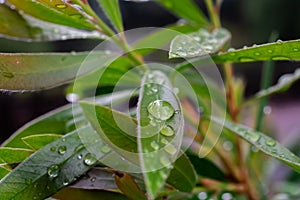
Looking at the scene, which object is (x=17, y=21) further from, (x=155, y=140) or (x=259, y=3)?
(x=259, y=3)

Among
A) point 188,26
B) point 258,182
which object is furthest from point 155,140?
point 258,182

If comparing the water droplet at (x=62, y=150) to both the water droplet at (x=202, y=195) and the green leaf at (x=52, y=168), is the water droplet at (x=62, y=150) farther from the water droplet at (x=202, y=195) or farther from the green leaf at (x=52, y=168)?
the water droplet at (x=202, y=195)

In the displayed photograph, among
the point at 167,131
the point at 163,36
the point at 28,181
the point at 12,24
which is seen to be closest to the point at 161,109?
the point at 167,131

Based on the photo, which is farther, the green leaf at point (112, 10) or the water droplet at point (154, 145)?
the green leaf at point (112, 10)

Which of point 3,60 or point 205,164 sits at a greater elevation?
point 3,60

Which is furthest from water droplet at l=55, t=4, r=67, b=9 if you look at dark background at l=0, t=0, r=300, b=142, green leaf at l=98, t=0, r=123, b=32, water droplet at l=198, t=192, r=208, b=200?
dark background at l=0, t=0, r=300, b=142

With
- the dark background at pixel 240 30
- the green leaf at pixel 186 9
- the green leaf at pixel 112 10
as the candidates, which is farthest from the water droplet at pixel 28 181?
the dark background at pixel 240 30

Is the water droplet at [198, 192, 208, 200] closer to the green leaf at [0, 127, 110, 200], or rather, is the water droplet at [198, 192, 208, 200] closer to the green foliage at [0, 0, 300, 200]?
the green foliage at [0, 0, 300, 200]
